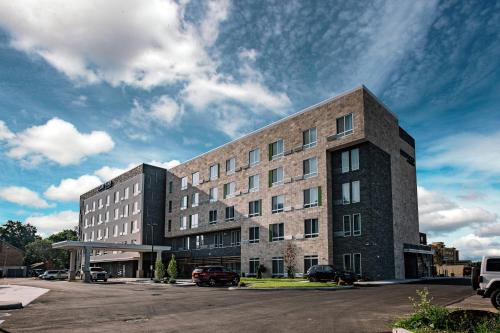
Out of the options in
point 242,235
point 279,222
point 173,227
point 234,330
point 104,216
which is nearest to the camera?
point 234,330

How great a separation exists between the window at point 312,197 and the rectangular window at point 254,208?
775 centimetres

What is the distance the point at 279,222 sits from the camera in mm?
48250

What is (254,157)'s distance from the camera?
54.1 metres

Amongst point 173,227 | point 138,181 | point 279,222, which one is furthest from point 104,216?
point 279,222

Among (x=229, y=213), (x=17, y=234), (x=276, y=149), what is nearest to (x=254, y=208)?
(x=229, y=213)

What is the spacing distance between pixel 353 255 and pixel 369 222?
138 inches

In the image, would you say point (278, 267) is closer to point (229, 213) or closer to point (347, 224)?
point (347, 224)

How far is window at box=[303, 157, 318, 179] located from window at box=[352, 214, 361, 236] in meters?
6.12

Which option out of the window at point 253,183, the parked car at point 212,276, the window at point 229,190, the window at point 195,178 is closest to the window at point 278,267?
the window at point 253,183

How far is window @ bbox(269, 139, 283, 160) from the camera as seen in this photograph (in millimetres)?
50250

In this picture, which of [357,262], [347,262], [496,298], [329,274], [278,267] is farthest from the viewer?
[278,267]

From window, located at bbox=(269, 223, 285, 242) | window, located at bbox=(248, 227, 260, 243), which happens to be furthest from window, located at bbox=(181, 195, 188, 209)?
window, located at bbox=(269, 223, 285, 242)

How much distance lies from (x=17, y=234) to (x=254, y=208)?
14517 cm

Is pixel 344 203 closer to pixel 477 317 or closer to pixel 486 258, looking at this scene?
pixel 486 258
